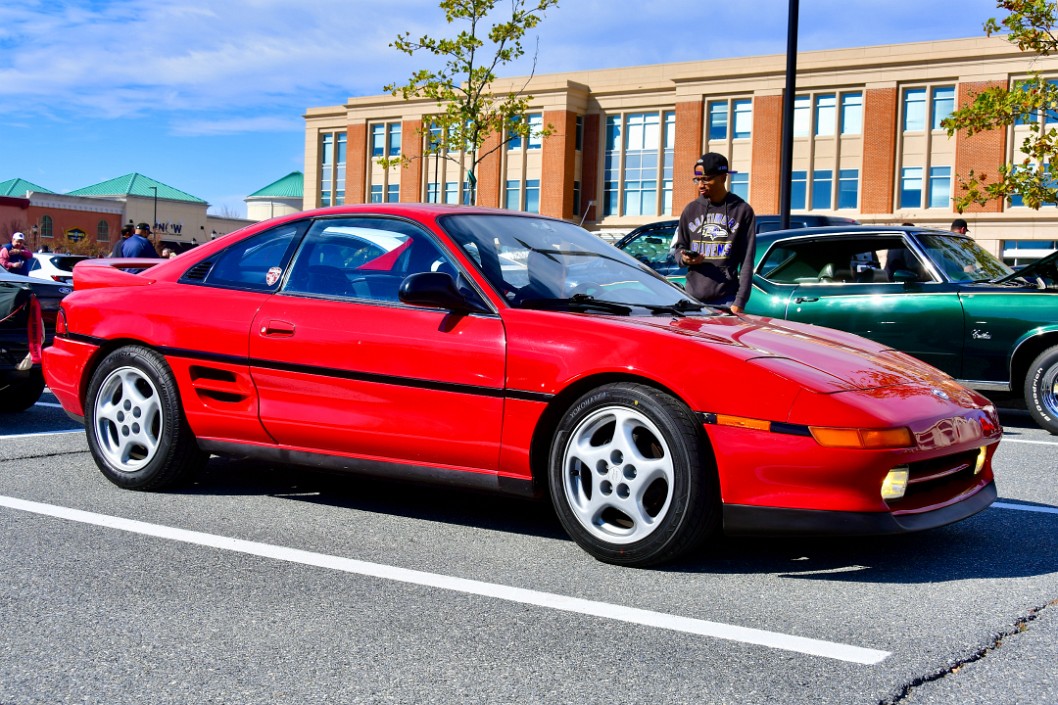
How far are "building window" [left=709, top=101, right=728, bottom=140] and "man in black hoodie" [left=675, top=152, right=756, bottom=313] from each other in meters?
49.1

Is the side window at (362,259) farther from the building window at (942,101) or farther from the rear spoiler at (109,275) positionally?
the building window at (942,101)

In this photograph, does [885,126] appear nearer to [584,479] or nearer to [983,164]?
[983,164]

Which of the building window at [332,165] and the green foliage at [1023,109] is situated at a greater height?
the building window at [332,165]

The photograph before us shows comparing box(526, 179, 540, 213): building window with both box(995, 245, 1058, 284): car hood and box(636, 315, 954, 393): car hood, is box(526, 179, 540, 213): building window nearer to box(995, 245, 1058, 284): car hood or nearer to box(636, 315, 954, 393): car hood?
box(995, 245, 1058, 284): car hood

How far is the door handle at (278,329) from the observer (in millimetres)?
4941

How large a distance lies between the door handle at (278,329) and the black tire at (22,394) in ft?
12.3

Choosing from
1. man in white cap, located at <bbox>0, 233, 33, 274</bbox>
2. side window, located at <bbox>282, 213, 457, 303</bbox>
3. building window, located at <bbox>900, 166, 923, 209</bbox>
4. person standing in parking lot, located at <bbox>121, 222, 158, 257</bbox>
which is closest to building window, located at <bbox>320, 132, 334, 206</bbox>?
building window, located at <bbox>900, 166, 923, 209</bbox>

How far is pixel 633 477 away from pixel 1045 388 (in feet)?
18.0

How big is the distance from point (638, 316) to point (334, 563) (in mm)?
1562

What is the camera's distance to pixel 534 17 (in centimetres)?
2505

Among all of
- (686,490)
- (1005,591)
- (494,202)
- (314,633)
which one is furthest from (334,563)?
(494,202)

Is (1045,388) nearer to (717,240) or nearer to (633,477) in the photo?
(717,240)

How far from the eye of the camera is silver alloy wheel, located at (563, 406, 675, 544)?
410 cm

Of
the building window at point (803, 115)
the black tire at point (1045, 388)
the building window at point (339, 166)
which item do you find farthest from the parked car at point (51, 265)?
the building window at point (339, 166)
